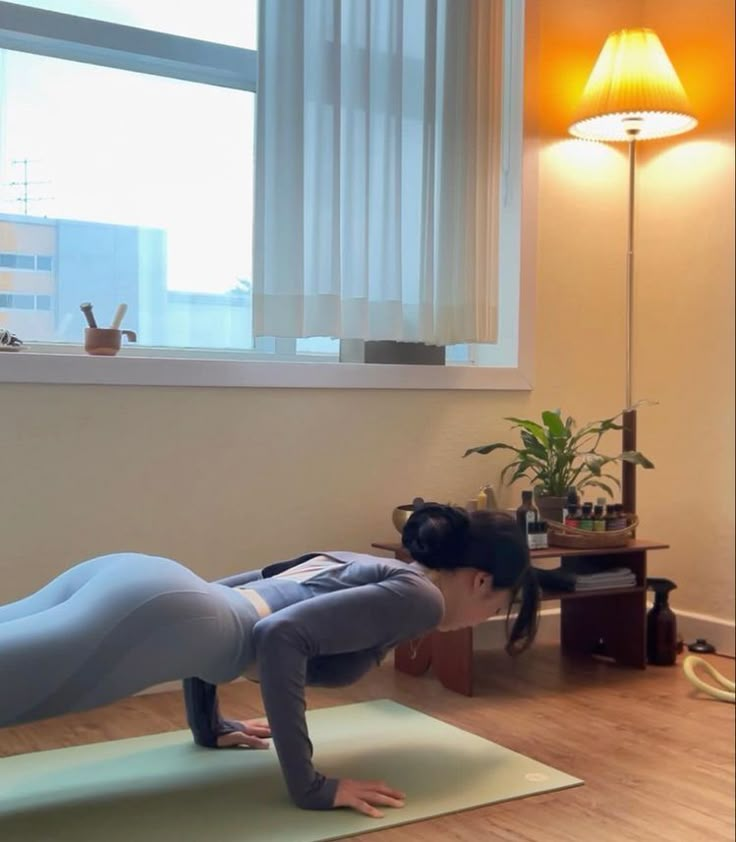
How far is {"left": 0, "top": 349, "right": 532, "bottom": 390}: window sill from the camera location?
206cm

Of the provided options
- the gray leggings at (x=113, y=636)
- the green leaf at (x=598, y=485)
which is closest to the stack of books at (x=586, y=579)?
the green leaf at (x=598, y=485)

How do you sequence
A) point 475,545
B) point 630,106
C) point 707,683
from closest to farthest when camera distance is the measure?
point 475,545
point 707,683
point 630,106

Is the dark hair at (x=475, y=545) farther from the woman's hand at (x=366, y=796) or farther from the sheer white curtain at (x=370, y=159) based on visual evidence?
the sheer white curtain at (x=370, y=159)

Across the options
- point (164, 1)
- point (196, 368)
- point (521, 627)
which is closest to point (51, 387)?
point (196, 368)

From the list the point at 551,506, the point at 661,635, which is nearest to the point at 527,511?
the point at 551,506

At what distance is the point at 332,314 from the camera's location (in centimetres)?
215

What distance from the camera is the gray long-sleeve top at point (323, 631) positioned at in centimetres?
150

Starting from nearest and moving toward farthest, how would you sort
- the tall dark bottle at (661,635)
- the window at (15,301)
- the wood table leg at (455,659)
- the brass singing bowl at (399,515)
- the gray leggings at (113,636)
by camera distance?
the gray leggings at (113,636) < the brass singing bowl at (399,515) < the window at (15,301) < the wood table leg at (455,659) < the tall dark bottle at (661,635)

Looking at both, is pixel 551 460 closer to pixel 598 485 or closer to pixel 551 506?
pixel 551 506

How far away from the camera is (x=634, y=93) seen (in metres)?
2.64

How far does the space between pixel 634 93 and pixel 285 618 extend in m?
1.71

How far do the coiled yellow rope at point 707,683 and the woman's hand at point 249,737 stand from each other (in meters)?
1.00

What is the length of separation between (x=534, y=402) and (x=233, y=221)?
3.31ft

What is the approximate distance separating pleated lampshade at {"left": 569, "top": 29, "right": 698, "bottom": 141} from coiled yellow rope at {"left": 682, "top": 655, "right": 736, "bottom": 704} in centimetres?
127
